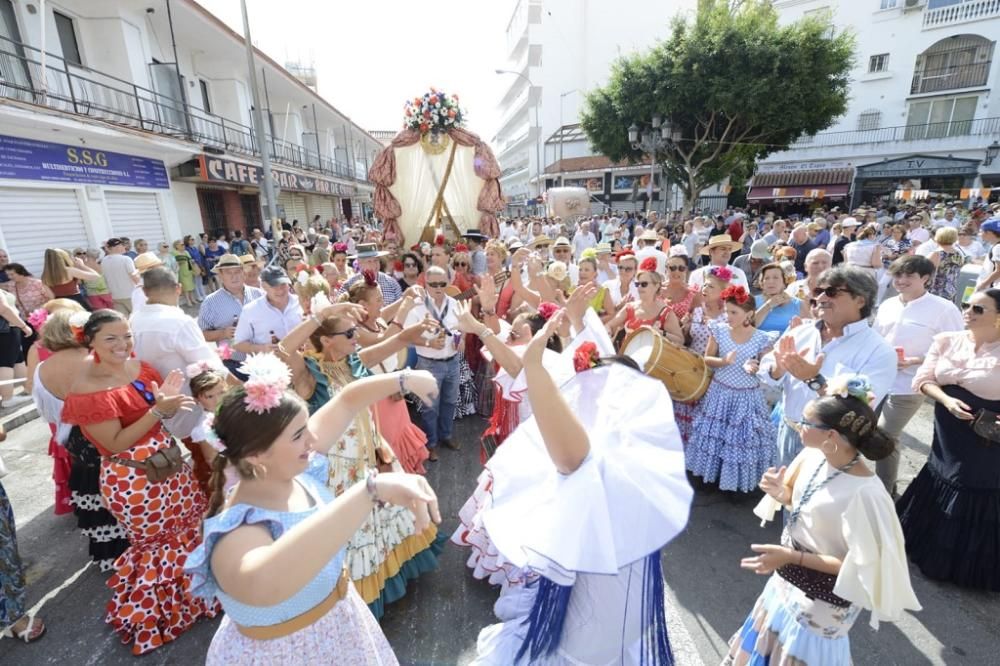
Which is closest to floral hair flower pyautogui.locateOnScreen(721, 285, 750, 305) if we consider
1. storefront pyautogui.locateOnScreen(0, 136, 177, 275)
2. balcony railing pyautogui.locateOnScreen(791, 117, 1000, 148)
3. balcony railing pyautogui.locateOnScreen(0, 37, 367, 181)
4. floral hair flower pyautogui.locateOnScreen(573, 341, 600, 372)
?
floral hair flower pyautogui.locateOnScreen(573, 341, 600, 372)

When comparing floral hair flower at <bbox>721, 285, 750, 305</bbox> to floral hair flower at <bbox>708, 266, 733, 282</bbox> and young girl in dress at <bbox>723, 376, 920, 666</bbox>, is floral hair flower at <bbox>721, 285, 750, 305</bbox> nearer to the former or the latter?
floral hair flower at <bbox>708, 266, 733, 282</bbox>

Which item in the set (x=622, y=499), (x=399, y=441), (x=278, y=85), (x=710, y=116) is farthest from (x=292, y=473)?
(x=278, y=85)

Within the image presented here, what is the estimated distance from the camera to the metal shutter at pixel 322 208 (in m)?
28.4

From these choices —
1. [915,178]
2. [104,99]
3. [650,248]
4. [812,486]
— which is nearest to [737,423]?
[812,486]

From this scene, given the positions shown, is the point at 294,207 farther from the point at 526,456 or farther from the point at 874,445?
the point at 874,445

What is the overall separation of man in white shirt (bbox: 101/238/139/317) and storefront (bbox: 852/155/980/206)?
33.6 metres

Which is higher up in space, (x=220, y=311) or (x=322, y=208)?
(x=322, y=208)

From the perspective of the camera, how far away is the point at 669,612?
2943 mm

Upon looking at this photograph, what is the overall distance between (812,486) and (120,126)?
14.2 m

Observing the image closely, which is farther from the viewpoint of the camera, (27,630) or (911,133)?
(911,133)

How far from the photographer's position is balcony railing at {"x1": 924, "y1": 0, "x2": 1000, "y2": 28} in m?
24.8

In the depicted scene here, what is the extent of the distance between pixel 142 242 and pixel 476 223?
739cm

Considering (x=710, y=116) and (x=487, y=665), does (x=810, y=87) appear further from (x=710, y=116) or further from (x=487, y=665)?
(x=487, y=665)

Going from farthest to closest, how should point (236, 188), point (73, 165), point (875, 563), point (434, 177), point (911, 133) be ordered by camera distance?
point (911, 133), point (236, 188), point (73, 165), point (434, 177), point (875, 563)
